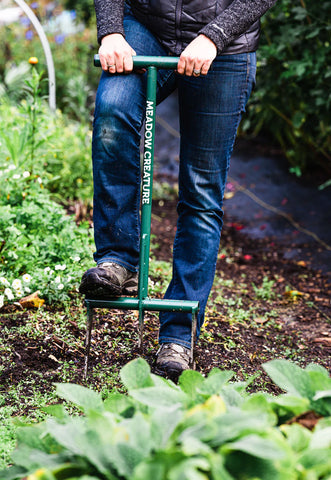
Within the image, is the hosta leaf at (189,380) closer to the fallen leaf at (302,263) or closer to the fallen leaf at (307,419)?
the fallen leaf at (307,419)

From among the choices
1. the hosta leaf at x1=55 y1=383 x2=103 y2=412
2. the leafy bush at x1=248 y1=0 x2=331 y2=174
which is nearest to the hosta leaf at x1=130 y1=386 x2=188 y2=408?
the hosta leaf at x1=55 y1=383 x2=103 y2=412

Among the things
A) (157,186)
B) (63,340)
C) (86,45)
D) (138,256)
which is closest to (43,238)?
(63,340)

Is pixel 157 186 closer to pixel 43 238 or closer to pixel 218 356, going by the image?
pixel 43 238

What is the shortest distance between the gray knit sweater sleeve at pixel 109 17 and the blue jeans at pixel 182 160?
0.09 meters

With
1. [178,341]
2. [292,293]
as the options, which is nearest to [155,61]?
[178,341]

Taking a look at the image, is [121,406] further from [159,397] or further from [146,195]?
[146,195]

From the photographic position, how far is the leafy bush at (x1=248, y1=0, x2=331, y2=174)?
3914mm

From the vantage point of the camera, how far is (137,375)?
1257mm

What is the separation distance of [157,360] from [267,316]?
103 centimetres

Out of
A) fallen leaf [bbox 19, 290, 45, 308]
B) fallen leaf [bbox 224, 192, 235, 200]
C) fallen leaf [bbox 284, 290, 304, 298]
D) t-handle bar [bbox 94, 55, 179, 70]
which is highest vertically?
t-handle bar [bbox 94, 55, 179, 70]

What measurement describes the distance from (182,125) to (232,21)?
0.40 m

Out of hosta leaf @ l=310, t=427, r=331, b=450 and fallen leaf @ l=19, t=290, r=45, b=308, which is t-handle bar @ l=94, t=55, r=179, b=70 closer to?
fallen leaf @ l=19, t=290, r=45, b=308

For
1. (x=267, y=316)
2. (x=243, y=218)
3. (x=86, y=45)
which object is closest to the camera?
(x=267, y=316)

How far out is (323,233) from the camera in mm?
4180
